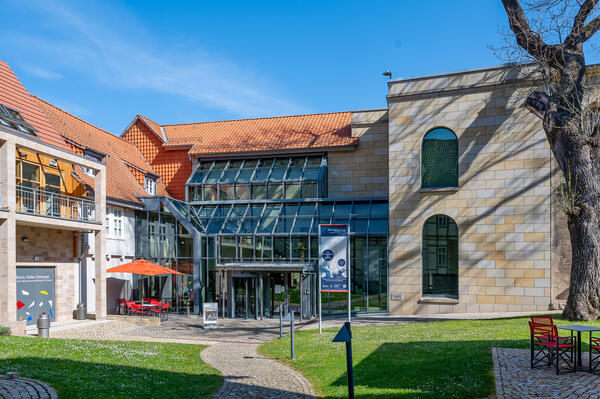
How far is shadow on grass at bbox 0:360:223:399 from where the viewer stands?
935 cm

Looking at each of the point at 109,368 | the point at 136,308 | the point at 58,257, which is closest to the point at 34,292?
the point at 58,257

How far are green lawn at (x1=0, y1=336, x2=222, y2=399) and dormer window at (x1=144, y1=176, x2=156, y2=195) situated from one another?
16.8m

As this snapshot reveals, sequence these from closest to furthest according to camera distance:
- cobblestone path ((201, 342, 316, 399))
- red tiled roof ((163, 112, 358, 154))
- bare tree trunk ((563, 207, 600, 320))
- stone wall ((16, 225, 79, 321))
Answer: cobblestone path ((201, 342, 316, 399)) → bare tree trunk ((563, 207, 600, 320)) → stone wall ((16, 225, 79, 321)) → red tiled roof ((163, 112, 358, 154))

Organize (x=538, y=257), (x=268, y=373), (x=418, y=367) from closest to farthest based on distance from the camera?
(x=418, y=367), (x=268, y=373), (x=538, y=257)

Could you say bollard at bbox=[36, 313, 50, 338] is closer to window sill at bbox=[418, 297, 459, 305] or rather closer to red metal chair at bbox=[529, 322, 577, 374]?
red metal chair at bbox=[529, 322, 577, 374]

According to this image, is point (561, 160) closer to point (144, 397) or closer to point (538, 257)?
point (538, 257)

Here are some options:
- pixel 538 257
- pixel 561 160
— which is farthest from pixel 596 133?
pixel 538 257

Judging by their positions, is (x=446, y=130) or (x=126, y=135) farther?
(x=126, y=135)

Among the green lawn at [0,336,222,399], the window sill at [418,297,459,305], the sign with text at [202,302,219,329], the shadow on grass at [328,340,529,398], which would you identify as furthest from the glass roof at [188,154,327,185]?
the shadow on grass at [328,340,529,398]

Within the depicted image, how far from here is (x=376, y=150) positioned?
Result: 2869 cm

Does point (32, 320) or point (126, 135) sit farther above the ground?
point (126, 135)

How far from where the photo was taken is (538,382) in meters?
9.75

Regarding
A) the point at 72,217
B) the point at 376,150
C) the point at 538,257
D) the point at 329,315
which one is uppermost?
the point at 376,150

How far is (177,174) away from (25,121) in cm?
1188
